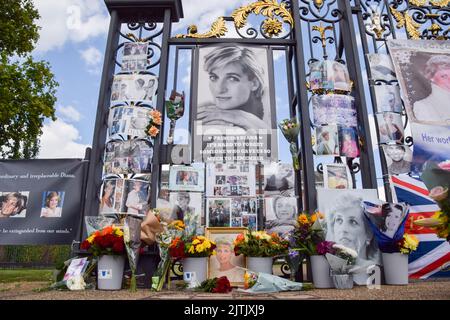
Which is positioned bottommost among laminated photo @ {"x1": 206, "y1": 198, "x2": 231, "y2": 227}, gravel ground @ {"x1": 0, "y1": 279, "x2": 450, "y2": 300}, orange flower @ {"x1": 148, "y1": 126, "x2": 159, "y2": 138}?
gravel ground @ {"x1": 0, "y1": 279, "x2": 450, "y2": 300}

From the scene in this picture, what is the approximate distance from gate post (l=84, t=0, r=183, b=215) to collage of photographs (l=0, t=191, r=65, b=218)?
0.48m

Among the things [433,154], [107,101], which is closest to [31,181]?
[107,101]

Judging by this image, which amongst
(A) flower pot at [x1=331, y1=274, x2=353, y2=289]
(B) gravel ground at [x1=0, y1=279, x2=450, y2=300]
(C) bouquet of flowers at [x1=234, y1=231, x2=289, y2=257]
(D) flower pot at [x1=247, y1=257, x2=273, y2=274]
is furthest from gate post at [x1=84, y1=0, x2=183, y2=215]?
(A) flower pot at [x1=331, y1=274, x2=353, y2=289]

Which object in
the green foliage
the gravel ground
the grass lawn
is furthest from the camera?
the green foliage

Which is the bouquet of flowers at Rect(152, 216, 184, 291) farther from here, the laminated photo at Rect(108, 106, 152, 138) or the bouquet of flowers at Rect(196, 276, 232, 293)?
the laminated photo at Rect(108, 106, 152, 138)

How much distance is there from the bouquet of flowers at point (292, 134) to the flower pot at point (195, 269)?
→ 217 cm

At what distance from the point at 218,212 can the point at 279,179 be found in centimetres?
114

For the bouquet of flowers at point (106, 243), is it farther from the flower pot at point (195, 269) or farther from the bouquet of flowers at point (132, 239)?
the flower pot at point (195, 269)

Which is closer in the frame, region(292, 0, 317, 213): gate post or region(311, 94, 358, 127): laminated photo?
region(292, 0, 317, 213): gate post

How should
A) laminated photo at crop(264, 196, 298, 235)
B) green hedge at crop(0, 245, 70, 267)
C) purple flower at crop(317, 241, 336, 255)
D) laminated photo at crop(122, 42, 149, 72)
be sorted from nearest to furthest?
1. purple flower at crop(317, 241, 336, 255)
2. laminated photo at crop(264, 196, 298, 235)
3. laminated photo at crop(122, 42, 149, 72)
4. green hedge at crop(0, 245, 70, 267)

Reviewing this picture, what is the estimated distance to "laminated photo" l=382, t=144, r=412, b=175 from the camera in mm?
5375

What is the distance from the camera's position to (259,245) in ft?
13.8

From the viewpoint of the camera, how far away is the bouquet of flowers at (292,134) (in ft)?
17.1

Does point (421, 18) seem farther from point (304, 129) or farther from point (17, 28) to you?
point (17, 28)
